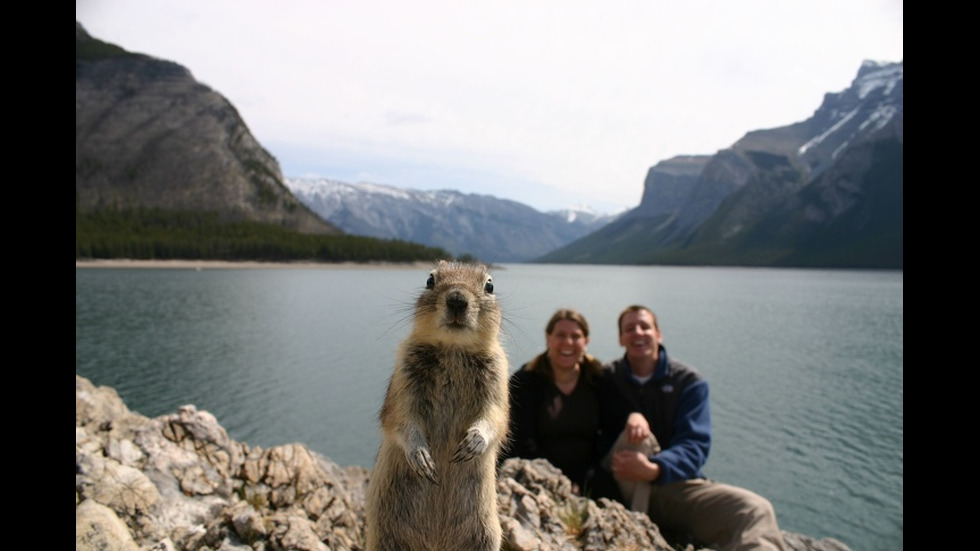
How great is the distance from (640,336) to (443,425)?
4.78 meters

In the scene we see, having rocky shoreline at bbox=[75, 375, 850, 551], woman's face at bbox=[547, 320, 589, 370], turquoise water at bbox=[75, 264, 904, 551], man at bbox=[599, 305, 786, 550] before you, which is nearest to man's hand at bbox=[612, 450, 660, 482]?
man at bbox=[599, 305, 786, 550]

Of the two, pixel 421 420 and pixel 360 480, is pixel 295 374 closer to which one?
pixel 360 480

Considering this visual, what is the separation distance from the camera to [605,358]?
36.5 m

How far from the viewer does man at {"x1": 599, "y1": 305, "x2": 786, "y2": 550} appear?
25.7ft

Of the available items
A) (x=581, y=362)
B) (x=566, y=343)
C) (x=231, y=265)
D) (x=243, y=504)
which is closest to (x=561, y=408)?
(x=581, y=362)

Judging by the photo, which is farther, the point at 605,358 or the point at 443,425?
the point at 605,358

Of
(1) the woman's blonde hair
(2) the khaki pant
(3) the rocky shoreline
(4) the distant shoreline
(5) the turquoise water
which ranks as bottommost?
(5) the turquoise water

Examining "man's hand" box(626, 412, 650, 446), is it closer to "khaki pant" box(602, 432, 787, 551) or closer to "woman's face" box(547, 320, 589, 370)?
"khaki pant" box(602, 432, 787, 551)

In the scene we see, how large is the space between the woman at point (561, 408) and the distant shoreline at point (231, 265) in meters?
129

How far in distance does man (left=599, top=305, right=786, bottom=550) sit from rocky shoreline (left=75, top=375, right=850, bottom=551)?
1.85ft

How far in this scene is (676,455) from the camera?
8.06 metres

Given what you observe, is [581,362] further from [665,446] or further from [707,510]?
[707,510]

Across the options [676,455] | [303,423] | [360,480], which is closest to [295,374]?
[303,423]
